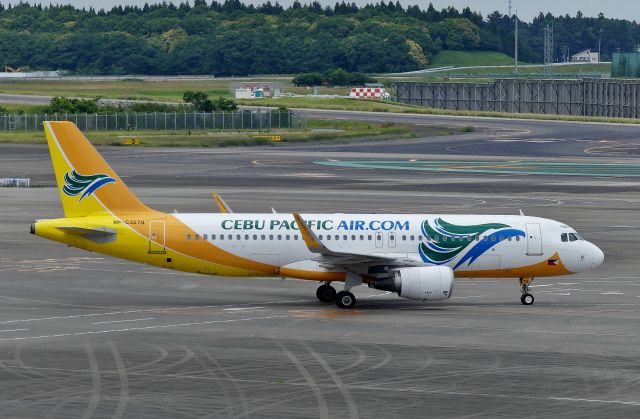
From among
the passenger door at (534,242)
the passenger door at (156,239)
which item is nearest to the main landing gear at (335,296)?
the passenger door at (156,239)

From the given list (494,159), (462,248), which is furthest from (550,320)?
(494,159)

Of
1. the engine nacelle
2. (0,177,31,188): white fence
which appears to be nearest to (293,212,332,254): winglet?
the engine nacelle

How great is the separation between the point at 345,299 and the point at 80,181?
11.0 meters

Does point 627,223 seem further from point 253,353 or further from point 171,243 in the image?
point 253,353

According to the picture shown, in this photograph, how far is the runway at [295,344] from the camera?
112 feet

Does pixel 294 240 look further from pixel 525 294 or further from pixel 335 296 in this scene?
pixel 525 294

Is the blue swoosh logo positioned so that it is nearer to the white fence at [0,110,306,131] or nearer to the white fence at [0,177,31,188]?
the white fence at [0,177,31,188]

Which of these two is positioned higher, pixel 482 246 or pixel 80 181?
pixel 80 181

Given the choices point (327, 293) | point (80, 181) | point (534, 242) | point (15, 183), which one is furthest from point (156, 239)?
point (15, 183)

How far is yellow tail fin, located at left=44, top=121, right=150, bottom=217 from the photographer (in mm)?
49844

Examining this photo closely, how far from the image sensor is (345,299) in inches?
1949

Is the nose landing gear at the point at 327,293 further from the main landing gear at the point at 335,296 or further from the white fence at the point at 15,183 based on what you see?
the white fence at the point at 15,183

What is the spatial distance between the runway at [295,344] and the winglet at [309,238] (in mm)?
2388

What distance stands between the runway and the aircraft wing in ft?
6.23
